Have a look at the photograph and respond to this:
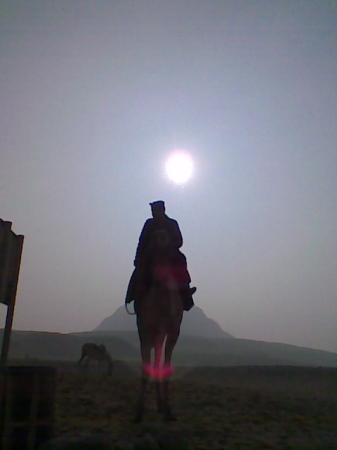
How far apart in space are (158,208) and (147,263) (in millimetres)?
976

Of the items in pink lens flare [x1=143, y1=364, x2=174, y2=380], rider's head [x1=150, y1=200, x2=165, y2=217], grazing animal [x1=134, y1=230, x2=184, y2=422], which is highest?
rider's head [x1=150, y1=200, x2=165, y2=217]

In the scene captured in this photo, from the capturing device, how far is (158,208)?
25.0 feet

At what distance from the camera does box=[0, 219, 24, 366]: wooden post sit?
6.27 m

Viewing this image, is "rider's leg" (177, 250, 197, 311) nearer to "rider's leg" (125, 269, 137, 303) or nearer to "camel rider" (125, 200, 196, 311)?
"camel rider" (125, 200, 196, 311)

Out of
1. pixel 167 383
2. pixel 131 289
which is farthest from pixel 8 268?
pixel 167 383

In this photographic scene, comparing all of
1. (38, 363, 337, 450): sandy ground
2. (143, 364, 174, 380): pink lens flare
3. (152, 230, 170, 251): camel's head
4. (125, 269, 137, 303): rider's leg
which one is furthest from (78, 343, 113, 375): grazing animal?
(152, 230, 170, 251): camel's head

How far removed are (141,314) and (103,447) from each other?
3.16 m

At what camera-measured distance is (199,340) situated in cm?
16325

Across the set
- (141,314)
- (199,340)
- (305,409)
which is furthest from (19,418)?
(199,340)

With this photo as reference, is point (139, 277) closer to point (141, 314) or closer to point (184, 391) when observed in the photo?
point (141, 314)

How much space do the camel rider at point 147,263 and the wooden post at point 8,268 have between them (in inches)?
68.8

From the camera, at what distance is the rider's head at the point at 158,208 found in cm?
761

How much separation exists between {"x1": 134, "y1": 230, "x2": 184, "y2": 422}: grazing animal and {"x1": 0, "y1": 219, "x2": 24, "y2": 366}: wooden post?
6.07 feet

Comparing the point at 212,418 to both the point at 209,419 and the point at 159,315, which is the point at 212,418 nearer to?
the point at 209,419
